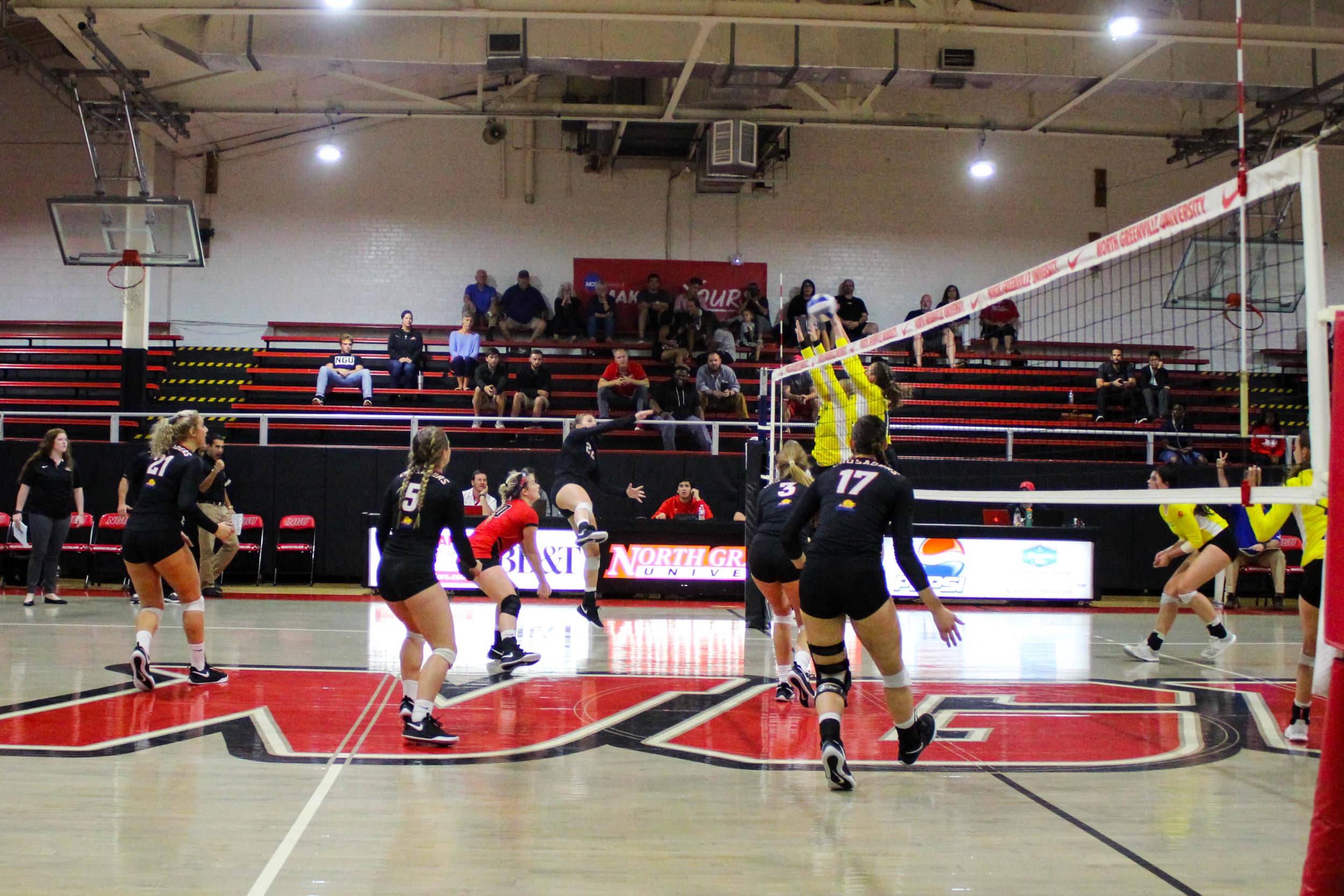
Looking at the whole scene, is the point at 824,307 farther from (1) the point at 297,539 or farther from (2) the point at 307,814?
(1) the point at 297,539

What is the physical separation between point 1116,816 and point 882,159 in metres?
19.9

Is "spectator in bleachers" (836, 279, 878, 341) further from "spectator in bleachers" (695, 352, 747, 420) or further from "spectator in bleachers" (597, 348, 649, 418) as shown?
"spectator in bleachers" (597, 348, 649, 418)

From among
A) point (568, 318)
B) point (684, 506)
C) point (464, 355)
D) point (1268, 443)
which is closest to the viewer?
point (684, 506)

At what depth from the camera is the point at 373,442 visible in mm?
17094

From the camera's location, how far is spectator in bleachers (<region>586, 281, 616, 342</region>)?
20.7 meters

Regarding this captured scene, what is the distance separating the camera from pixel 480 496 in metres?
12.0

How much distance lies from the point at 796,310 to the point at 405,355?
7.70 m

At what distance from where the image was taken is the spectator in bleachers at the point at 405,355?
18.3 metres

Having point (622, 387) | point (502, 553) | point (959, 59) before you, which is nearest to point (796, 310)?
point (622, 387)

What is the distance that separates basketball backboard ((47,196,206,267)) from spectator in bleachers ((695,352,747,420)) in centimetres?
763

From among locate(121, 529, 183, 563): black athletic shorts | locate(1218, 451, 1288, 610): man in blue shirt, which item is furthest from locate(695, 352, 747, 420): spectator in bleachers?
locate(121, 529, 183, 563): black athletic shorts

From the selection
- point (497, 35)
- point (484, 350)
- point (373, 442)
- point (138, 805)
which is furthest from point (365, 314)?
point (138, 805)

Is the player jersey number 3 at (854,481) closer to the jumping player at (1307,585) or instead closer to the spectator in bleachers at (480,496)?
the jumping player at (1307,585)

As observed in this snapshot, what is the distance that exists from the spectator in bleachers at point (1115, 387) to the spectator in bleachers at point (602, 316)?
8.85 meters
